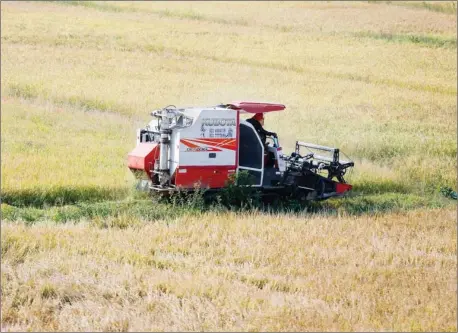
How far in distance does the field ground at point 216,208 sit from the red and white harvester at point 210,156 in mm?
545

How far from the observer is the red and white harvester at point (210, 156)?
14.2 metres

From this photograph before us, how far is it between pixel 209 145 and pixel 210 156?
193 mm

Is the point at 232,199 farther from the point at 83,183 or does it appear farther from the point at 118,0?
the point at 118,0

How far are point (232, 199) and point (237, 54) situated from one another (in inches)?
798

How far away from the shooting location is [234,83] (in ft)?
92.5

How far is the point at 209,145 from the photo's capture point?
14.4 m

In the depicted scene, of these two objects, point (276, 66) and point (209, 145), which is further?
point (276, 66)

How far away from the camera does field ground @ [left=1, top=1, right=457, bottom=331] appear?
8.57 m

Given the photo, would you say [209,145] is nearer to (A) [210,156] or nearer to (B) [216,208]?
(A) [210,156]

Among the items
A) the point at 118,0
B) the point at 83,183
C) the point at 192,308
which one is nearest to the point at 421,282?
the point at 192,308

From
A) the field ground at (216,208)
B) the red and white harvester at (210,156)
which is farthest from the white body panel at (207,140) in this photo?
the field ground at (216,208)

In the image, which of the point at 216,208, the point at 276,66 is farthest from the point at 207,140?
the point at 276,66

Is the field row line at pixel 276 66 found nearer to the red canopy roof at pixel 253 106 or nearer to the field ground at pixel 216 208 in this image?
the field ground at pixel 216 208

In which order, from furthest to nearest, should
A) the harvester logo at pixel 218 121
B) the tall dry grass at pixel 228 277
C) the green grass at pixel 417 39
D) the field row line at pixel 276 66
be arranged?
the green grass at pixel 417 39, the field row line at pixel 276 66, the harvester logo at pixel 218 121, the tall dry grass at pixel 228 277
